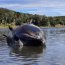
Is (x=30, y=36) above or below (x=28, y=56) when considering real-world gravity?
above

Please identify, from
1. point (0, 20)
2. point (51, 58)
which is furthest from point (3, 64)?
point (0, 20)

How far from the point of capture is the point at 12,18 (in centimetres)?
19812

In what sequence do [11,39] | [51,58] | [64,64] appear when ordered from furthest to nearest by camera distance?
[11,39], [51,58], [64,64]

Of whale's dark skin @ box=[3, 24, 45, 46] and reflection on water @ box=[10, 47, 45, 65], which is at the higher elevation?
whale's dark skin @ box=[3, 24, 45, 46]

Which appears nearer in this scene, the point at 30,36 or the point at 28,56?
the point at 28,56

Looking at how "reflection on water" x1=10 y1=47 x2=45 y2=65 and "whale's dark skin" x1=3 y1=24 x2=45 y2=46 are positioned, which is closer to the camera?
"reflection on water" x1=10 y1=47 x2=45 y2=65

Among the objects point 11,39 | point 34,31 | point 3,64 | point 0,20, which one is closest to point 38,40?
point 34,31

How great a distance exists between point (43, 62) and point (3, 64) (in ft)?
7.15

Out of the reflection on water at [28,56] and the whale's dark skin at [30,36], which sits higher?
the whale's dark skin at [30,36]

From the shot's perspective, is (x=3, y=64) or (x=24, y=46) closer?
(x=3, y=64)

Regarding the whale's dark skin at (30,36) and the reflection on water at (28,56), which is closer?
the reflection on water at (28,56)

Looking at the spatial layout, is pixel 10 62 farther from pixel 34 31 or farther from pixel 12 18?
pixel 12 18

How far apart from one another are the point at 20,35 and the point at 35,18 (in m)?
169

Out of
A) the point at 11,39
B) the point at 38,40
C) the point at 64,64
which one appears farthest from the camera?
the point at 11,39
